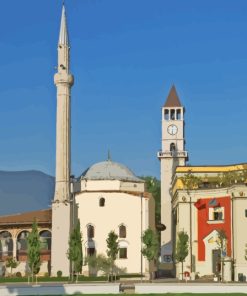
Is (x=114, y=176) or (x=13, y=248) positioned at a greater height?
(x=114, y=176)

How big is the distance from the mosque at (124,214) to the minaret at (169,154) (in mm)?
20587

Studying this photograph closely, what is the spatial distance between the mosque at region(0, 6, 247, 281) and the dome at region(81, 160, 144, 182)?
11 cm

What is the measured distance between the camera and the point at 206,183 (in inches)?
3214

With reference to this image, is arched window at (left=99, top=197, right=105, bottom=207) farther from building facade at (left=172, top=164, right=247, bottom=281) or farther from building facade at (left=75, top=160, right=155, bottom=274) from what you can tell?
building facade at (left=172, top=164, right=247, bottom=281)

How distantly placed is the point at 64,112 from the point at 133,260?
57.4 feet

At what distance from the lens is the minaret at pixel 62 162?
7438cm

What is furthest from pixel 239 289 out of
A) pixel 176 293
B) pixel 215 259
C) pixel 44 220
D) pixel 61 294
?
pixel 44 220

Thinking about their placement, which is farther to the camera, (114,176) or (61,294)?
(114,176)

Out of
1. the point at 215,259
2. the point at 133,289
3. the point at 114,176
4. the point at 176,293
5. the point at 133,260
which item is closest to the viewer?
the point at 176,293

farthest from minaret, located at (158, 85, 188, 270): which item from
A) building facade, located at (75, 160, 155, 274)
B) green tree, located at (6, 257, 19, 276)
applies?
green tree, located at (6, 257, 19, 276)

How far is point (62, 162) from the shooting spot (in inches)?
3031

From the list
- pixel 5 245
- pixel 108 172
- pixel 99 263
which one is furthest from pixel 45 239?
pixel 108 172

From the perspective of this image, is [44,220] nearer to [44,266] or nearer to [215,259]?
[44,266]

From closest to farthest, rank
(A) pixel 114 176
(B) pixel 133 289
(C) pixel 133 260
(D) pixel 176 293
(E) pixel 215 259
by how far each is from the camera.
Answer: (D) pixel 176 293
(B) pixel 133 289
(E) pixel 215 259
(C) pixel 133 260
(A) pixel 114 176
